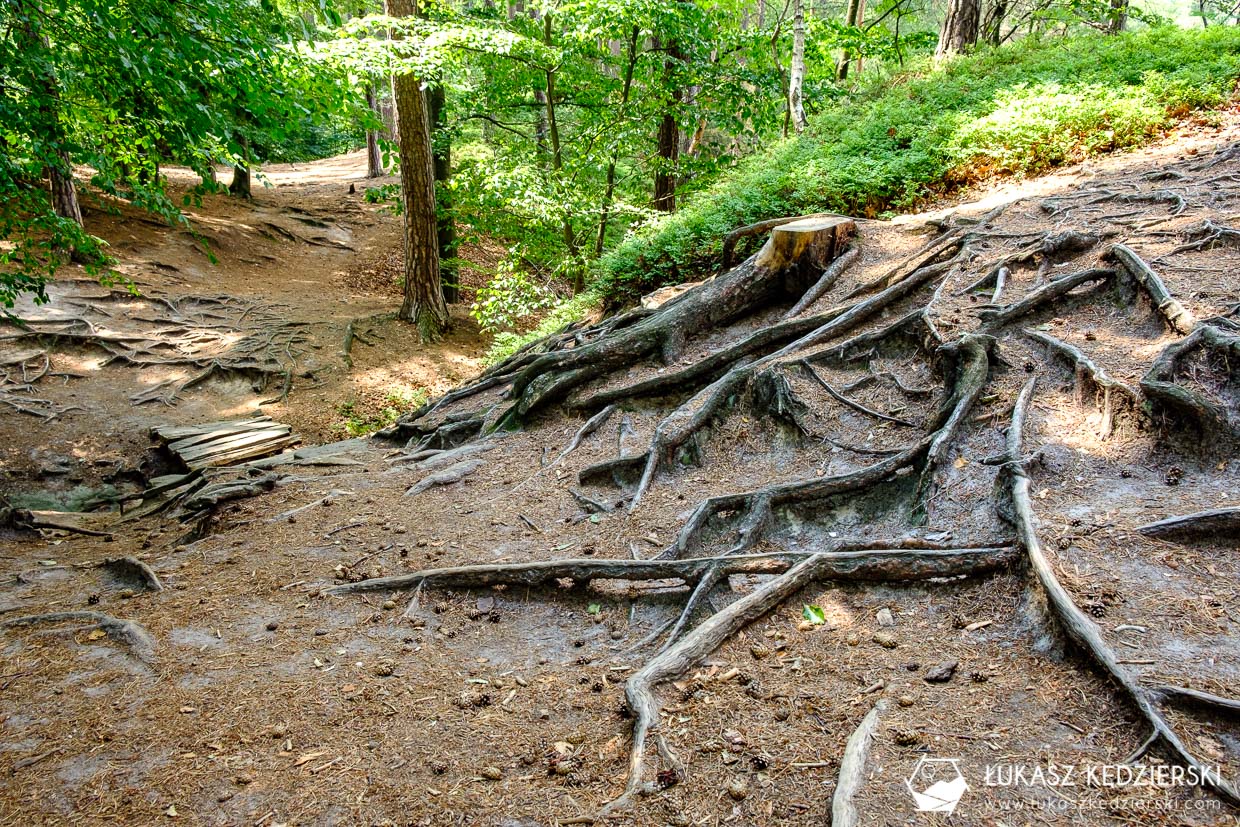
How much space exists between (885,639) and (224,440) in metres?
9.85

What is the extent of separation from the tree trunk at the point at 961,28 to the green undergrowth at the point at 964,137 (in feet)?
6.84

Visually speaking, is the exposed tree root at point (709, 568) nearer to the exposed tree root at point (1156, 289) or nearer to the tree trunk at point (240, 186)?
the exposed tree root at point (1156, 289)

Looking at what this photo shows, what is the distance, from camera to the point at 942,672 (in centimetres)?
326

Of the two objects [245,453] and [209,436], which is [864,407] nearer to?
[245,453]

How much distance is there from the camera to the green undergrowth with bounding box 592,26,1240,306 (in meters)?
9.75

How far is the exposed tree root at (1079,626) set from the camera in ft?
7.84

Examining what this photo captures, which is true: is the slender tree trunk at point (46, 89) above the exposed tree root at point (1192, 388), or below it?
above

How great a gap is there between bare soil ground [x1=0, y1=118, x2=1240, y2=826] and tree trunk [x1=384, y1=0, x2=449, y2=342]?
8.31 m

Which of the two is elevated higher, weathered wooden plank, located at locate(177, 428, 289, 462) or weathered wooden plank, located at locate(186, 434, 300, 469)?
weathered wooden plank, located at locate(177, 428, 289, 462)

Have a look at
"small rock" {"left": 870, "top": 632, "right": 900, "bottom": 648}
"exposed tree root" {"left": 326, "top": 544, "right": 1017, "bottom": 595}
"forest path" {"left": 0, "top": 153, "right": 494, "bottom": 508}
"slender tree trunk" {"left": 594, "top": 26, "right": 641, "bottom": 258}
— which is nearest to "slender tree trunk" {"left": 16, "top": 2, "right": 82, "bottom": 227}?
"forest path" {"left": 0, "top": 153, "right": 494, "bottom": 508}

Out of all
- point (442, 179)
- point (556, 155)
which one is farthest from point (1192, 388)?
point (442, 179)

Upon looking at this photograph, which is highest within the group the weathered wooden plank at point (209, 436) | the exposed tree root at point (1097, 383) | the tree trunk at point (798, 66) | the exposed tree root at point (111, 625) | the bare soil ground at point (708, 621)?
the tree trunk at point (798, 66)

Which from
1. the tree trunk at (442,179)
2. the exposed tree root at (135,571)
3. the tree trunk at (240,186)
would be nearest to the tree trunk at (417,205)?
the tree trunk at (442,179)

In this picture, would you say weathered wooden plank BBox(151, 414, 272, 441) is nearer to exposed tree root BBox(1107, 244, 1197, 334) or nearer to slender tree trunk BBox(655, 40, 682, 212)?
slender tree trunk BBox(655, 40, 682, 212)
